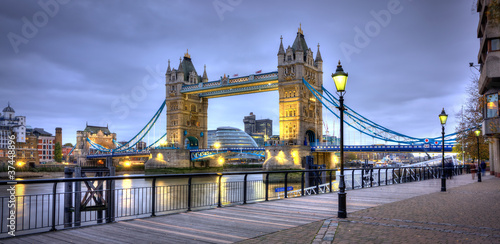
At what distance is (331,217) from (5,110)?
450 ft

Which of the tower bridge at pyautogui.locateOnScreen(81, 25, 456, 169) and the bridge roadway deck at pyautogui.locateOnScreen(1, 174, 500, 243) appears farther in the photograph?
the tower bridge at pyautogui.locateOnScreen(81, 25, 456, 169)

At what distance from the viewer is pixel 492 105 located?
2705cm

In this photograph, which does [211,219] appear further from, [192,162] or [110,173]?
[192,162]

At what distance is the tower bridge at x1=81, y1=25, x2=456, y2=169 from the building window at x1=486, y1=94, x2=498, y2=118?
1050 inches

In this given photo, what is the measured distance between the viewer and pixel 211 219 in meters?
9.58

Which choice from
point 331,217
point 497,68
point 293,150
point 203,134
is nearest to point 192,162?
point 203,134

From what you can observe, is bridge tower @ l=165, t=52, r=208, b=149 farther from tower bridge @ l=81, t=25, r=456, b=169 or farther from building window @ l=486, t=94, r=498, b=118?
building window @ l=486, t=94, r=498, b=118

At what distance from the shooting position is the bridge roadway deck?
24.3 feet

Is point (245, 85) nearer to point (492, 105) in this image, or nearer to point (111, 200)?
point (492, 105)

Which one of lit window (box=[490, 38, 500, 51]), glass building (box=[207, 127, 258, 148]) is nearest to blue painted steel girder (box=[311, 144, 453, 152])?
lit window (box=[490, 38, 500, 51])

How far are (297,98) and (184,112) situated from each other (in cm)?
3048

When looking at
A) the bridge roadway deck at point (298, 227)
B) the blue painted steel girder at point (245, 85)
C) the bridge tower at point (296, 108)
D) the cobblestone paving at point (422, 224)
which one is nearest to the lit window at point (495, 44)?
the cobblestone paving at point (422, 224)

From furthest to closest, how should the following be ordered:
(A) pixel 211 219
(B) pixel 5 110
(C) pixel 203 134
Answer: (B) pixel 5 110 → (C) pixel 203 134 → (A) pixel 211 219

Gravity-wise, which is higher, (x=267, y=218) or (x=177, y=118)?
(x=177, y=118)
